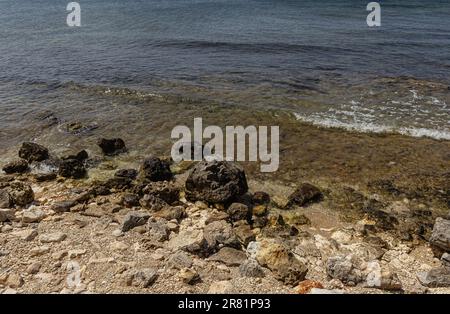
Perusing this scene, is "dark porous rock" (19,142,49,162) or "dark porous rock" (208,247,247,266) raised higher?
"dark porous rock" (19,142,49,162)

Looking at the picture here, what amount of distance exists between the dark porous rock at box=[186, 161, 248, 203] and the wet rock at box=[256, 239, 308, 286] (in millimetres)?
2605

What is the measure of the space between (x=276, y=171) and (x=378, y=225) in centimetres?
419

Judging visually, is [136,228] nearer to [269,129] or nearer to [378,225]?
[378,225]

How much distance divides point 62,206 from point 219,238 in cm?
487

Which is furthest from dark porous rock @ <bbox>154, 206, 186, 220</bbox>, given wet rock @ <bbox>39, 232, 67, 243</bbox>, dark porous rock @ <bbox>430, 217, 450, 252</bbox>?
dark porous rock @ <bbox>430, 217, 450, 252</bbox>

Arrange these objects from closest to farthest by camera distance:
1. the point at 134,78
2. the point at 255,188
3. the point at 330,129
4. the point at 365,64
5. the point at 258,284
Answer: the point at 258,284
the point at 255,188
the point at 330,129
the point at 134,78
the point at 365,64

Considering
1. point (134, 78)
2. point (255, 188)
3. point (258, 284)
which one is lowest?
point (258, 284)

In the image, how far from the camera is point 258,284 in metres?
8.34

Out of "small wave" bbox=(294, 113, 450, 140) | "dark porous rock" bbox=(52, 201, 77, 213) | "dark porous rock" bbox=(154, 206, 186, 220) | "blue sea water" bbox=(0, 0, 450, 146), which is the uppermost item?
"blue sea water" bbox=(0, 0, 450, 146)

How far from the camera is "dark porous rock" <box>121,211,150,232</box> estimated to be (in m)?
10.2

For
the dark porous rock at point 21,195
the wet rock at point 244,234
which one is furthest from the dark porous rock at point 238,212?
the dark porous rock at point 21,195

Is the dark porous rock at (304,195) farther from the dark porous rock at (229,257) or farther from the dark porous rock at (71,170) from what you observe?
the dark porous rock at (71,170)

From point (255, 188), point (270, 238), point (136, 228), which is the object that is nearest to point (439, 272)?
point (270, 238)

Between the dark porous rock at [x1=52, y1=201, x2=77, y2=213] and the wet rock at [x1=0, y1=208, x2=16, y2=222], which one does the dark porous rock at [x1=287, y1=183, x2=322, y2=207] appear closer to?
the dark porous rock at [x1=52, y1=201, x2=77, y2=213]
